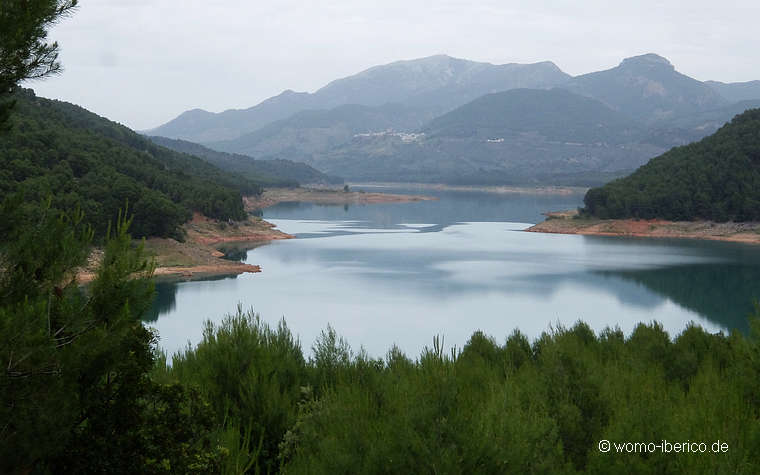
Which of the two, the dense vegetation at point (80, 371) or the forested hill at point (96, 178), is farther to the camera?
the forested hill at point (96, 178)

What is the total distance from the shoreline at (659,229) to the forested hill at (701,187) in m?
1.17

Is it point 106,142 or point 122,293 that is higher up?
point 106,142

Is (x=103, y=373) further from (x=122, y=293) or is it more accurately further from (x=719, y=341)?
(x=719, y=341)

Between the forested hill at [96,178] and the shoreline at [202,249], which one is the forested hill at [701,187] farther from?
the forested hill at [96,178]

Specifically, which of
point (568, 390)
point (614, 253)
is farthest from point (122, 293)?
point (614, 253)

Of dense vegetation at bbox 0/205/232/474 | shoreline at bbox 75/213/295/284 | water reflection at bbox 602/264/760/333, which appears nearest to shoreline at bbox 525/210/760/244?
water reflection at bbox 602/264/760/333

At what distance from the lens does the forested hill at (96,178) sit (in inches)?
2051

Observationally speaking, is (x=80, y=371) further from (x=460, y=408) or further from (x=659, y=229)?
(x=659, y=229)

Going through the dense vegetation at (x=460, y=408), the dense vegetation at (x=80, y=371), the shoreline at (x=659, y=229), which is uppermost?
the dense vegetation at (x=80, y=371)

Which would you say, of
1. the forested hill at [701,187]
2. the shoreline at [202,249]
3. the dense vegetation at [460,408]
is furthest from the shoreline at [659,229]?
the dense vegetation at [460,408]

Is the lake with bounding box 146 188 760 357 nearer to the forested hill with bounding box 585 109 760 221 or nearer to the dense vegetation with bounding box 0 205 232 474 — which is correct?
the forested hill with bounding box 585 109 760 221

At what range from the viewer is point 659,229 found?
89.6 m

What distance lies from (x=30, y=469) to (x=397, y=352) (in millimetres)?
8258

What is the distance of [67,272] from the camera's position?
25.2 feet
